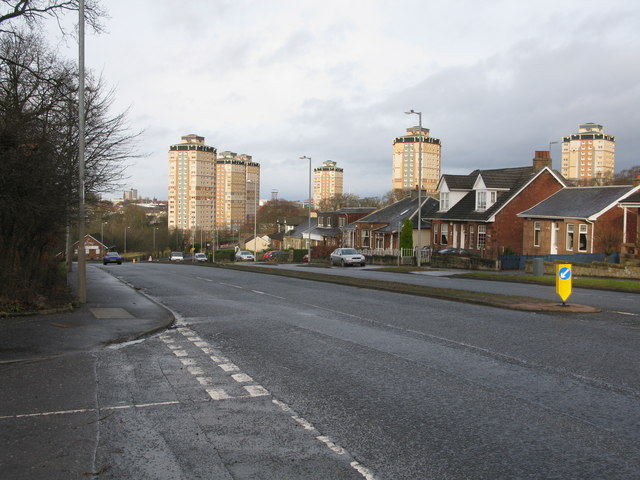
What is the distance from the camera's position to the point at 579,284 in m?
26.7

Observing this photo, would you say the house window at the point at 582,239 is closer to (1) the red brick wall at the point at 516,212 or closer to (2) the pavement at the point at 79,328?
(1) the red brick wall at the point at 516,212

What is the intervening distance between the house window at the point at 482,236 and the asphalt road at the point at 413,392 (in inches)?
1484

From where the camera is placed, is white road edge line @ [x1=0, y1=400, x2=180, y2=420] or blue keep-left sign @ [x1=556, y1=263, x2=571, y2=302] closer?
white road edge line @ [x1=0, y1=400, x2=180, y2=420]

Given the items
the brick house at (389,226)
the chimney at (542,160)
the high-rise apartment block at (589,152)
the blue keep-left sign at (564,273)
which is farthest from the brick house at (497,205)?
the high-rise apartment block at (589,152)

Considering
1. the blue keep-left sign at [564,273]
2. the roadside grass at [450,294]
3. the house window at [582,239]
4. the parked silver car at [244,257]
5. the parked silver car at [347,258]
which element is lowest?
the parked silver car at [244,257]

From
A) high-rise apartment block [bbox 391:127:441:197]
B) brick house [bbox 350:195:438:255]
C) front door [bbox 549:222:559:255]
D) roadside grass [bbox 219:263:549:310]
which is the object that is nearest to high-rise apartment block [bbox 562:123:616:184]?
high-rise apartment block [bbox 391:127:441:197]

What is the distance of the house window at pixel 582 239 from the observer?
42.4m

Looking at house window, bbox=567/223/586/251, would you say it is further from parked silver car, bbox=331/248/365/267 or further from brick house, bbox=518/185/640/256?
parked silver car, bbox=331/248/365/267

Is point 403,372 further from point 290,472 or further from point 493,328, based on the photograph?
point 493,328

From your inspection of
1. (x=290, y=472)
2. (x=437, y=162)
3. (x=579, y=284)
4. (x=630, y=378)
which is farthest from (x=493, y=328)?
(x=437, y=162)

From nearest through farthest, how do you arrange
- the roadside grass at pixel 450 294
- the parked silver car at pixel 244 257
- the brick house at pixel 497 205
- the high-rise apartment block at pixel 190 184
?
the roadside grass at pixel 450 294
the brick house at pixel 497 205
the parked silver car at pixel 244 257
the high-rise apartment block at pixel 190 184

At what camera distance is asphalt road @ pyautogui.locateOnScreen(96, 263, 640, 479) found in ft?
18.6

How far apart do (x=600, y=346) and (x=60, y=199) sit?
41.8 feet

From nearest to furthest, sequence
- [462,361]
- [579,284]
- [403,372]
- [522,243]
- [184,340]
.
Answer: [403,372]
[462,361]
[184,340]
[579,284]
[522,243]
